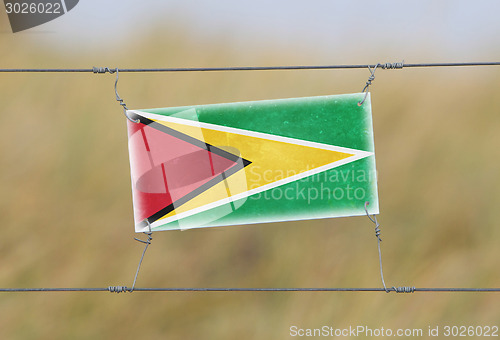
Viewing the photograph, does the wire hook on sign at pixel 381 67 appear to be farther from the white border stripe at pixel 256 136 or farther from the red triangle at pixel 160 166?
the red triangle at pixel 160 166

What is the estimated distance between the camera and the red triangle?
7.69 ft

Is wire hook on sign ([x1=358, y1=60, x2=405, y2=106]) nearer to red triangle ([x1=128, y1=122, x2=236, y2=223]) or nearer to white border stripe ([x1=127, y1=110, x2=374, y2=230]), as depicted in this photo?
white border stripe ([x1=127, y1=110, x2=374, y2=230])

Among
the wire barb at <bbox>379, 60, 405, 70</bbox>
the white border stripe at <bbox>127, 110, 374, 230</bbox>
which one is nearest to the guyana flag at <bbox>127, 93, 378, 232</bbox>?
the white border stripe at <bbox>127, 110, 374, 230</bbox>

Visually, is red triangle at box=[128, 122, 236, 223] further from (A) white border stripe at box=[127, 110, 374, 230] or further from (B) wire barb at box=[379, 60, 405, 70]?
(B) wire barb at box=[379, 60, 405, 70]

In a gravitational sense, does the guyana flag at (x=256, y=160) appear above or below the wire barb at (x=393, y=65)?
below

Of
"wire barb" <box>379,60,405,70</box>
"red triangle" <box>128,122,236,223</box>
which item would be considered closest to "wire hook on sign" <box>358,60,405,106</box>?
"wire barb" <box>379,60,405,70</box>

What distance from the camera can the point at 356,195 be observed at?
2330mm

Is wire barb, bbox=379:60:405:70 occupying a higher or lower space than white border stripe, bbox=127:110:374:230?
higher

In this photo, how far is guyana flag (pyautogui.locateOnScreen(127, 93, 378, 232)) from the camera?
2.33 m

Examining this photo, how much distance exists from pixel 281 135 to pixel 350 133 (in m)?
0.26

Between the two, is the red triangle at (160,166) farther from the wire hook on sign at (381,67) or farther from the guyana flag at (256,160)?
the wire hook on sign at (381,67)

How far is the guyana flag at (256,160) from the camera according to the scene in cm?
233

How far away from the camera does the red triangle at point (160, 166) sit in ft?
7.69

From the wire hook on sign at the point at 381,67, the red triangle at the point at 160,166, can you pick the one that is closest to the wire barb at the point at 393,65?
the wire hook on sign at the point at 381,67
